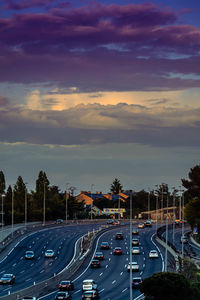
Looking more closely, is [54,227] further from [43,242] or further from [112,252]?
[112,252]

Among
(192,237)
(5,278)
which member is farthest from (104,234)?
(5,278)

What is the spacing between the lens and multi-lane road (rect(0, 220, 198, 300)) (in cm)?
7669

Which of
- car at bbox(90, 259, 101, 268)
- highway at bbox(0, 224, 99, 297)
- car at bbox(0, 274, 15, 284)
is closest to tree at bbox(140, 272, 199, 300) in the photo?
highway at bbox(0, 224, 99, 297)

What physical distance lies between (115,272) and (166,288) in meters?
39.3

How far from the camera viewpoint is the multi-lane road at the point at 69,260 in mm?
76688

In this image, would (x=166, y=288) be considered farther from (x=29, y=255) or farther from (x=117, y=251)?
(x=117, y=251)

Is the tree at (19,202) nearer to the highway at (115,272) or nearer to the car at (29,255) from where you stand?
the highway at (115,272)

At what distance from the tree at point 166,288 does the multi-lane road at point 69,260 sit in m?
15.6

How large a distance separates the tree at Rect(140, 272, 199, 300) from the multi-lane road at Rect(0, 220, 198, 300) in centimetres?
1556

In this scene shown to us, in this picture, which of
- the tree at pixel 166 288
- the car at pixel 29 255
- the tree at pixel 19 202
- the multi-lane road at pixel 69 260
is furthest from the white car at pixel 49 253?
the tree at pixel 19 202

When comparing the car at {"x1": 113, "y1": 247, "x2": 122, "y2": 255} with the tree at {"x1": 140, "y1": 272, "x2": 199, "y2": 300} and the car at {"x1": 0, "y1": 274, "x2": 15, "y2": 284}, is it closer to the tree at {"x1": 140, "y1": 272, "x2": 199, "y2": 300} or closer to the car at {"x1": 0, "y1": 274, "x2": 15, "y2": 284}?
the car at {"x1": 0, "y1": 274, "x2": 15, "y2": 284}

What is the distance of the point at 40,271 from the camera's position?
9344 centimetres

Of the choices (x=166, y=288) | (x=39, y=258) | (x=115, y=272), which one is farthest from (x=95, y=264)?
(x=166, y=288)

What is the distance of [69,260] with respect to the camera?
4139 inches
